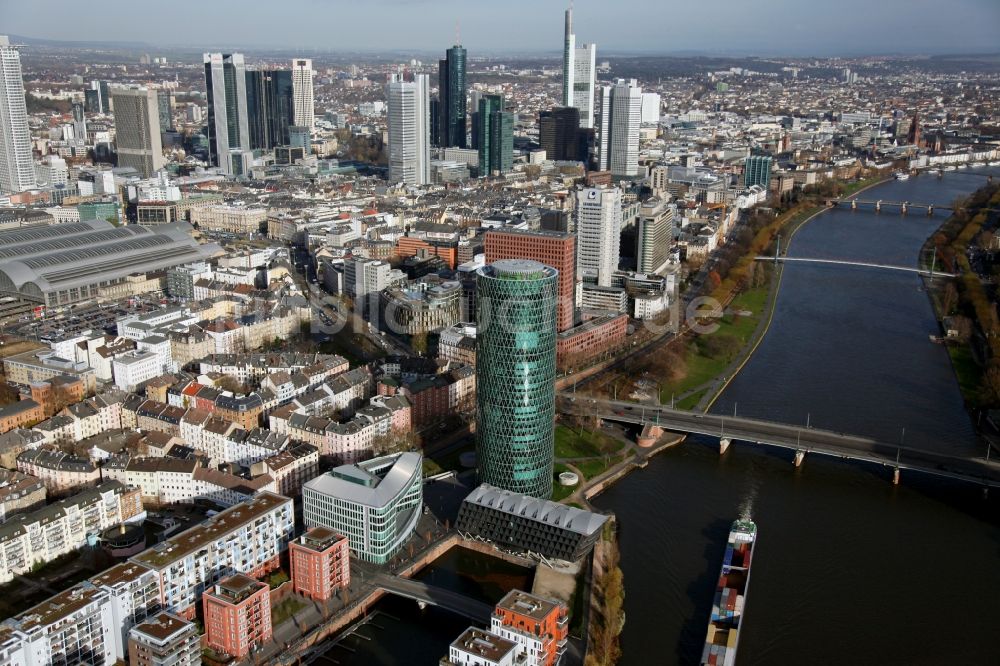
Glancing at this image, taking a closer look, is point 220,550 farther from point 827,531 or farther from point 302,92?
point 302,92

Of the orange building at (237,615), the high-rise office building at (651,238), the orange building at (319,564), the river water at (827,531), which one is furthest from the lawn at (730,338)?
the orange building at (237,615)

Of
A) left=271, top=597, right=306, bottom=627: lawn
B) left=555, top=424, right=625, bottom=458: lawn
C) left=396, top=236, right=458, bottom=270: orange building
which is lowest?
left=271, top=597, right=306, bottom=627: lawn

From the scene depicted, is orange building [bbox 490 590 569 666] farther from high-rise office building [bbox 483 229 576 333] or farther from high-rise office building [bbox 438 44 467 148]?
high-rise office building [bbox 438 44 467 148]

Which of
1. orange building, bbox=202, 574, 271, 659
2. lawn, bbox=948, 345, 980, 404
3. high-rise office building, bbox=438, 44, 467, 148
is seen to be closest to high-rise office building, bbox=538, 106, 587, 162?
high-rise office building, bbox=438, 44, 467, 148

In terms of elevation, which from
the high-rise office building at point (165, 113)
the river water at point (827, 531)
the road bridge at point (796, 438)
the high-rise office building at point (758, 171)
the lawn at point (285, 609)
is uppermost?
the high-rise office building at point (165, 113)

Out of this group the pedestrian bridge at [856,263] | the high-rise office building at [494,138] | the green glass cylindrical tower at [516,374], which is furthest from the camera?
the high-rise office building at [494,138]

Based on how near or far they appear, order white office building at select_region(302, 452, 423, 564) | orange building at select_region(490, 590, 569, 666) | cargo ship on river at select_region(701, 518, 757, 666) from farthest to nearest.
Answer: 1. white office building at select_region(302, 452, 423, 564)
2. cargo ship on river at select_region(701, 518, 757, 666)
3. orange building at select_region(490, 590, 569, 666)

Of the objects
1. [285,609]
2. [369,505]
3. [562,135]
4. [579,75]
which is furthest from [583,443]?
[579,75]

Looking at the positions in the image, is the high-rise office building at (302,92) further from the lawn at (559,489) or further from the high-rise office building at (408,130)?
the lawn at (559,489)
